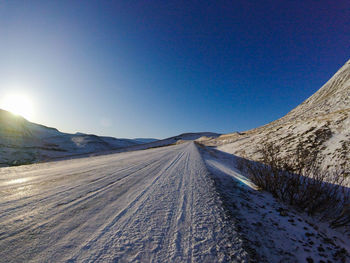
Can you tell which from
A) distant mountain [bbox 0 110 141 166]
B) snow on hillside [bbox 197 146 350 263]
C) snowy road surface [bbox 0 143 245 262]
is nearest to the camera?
snowy road surface [bbox 0 143 245 262]

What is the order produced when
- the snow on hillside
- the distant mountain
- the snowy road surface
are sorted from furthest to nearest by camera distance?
the distant mountain < the snow on hillside < the snowy road surface

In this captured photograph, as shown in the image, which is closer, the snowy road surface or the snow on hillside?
the snowy road surface

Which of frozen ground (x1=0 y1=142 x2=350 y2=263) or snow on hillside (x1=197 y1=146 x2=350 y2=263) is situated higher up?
frozen ground (x1=0 y1=142 x2=350 y2=263)

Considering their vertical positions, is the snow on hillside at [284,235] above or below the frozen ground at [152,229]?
below

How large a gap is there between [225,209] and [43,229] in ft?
9.79

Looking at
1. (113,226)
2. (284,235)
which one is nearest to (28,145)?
(113,226)

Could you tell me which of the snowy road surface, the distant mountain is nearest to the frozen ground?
the snowy road surface

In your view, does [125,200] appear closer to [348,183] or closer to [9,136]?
[348,183]

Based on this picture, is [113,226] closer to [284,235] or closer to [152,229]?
[152,229]

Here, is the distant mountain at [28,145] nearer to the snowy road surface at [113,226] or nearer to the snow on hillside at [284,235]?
the snowy road surface at [113,226]

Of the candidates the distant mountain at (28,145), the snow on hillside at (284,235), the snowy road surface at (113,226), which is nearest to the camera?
the snowy road surface at (113,226)

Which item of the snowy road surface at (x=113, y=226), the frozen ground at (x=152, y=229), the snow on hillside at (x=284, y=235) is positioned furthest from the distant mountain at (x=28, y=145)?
the snow on hillside at (x=284, y=235)

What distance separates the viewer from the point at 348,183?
5070 mm

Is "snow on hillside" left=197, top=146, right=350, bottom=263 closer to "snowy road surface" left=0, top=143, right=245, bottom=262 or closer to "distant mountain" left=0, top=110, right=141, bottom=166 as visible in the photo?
"snowy road surface" left=0, top=143, right=245, bottom=262
